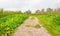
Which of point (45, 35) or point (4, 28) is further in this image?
point (45, 35)

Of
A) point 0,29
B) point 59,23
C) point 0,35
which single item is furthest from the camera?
point 59,23

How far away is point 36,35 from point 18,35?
1.32 metres

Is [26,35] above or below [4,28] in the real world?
below

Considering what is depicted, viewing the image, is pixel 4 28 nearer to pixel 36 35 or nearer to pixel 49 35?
pixel 36 35

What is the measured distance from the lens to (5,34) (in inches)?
442

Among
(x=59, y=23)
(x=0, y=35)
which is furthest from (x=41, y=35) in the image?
(x=59, y=23)

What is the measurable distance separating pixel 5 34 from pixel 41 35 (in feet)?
9.96

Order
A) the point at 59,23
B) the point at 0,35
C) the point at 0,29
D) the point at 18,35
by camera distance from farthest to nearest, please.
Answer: the point at 59,23 → the point at 18,35 → the point at 0,29 → the point at 0,35

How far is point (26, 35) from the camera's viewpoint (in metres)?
13.1

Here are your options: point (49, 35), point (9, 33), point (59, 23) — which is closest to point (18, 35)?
point (9, 33)

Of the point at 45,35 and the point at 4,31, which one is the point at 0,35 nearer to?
the point at 4,31

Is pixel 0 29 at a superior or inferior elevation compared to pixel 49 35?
superior

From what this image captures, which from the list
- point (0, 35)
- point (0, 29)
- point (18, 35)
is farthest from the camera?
point (18, 35)

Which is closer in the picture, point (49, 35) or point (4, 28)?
point (4, 28)
